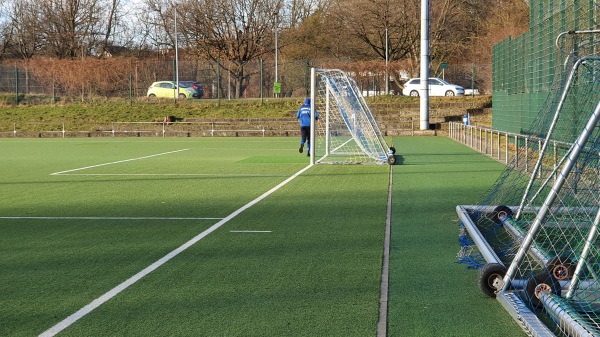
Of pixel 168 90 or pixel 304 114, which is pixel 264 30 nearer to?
pixel 168 90

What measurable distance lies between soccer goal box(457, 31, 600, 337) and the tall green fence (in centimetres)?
511

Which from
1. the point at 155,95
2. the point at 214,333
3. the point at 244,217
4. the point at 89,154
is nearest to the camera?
the point at 214,333

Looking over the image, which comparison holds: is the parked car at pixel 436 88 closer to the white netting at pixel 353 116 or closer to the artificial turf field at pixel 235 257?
the white netting at pixel 353 116

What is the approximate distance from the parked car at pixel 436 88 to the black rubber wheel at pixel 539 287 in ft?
142

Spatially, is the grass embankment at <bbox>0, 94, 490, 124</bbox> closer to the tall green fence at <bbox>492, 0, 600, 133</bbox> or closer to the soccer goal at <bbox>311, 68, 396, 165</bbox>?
the tall green fence at <bbox>492, 0, 600, 133</bbox>

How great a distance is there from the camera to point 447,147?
28.1 m

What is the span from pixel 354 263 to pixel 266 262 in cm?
82

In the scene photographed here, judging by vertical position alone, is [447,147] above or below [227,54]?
below

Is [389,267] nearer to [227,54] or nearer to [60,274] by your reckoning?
[60,274]

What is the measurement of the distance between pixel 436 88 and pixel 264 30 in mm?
19790

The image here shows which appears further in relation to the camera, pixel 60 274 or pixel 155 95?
pixel 155 95

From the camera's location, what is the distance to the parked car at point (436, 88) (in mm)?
49062

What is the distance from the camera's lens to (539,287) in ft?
20.4

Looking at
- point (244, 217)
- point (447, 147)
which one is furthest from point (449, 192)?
point (447, 147)
